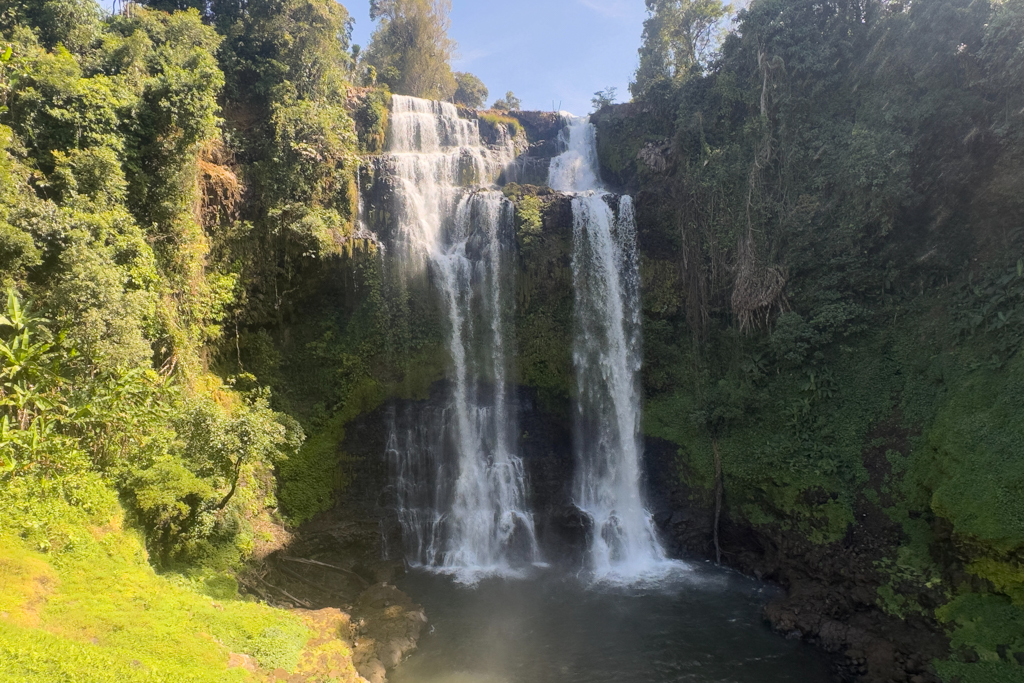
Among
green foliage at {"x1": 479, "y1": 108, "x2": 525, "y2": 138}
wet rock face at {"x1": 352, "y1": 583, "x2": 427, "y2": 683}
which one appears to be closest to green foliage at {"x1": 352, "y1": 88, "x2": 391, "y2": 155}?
green foliage at {"x1": 479, "y1": 108, "x2": 525, "y2": 138}

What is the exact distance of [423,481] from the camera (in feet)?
55.4

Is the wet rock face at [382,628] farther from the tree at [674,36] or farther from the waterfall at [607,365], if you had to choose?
the tree at [674,36]

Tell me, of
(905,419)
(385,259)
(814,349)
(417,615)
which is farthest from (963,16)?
(417,615)

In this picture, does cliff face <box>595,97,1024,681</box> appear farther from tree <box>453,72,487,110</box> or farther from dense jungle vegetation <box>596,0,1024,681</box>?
tree <box>453,72,487,110</box>

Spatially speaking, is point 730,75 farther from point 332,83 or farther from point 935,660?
point 935,660

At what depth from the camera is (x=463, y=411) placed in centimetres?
1755

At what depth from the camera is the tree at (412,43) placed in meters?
31.5

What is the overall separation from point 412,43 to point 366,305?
70.4 ft

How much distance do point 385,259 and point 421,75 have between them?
1918cm

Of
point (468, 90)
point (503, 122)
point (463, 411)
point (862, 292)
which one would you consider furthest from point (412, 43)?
point (862, 292)

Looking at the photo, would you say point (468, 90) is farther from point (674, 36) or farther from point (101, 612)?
point (101, 612)

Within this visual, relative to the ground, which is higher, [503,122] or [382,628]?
[503,122]

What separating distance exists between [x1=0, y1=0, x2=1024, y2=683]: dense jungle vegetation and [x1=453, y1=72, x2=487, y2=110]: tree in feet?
51.9

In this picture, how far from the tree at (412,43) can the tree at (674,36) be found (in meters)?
12.1
